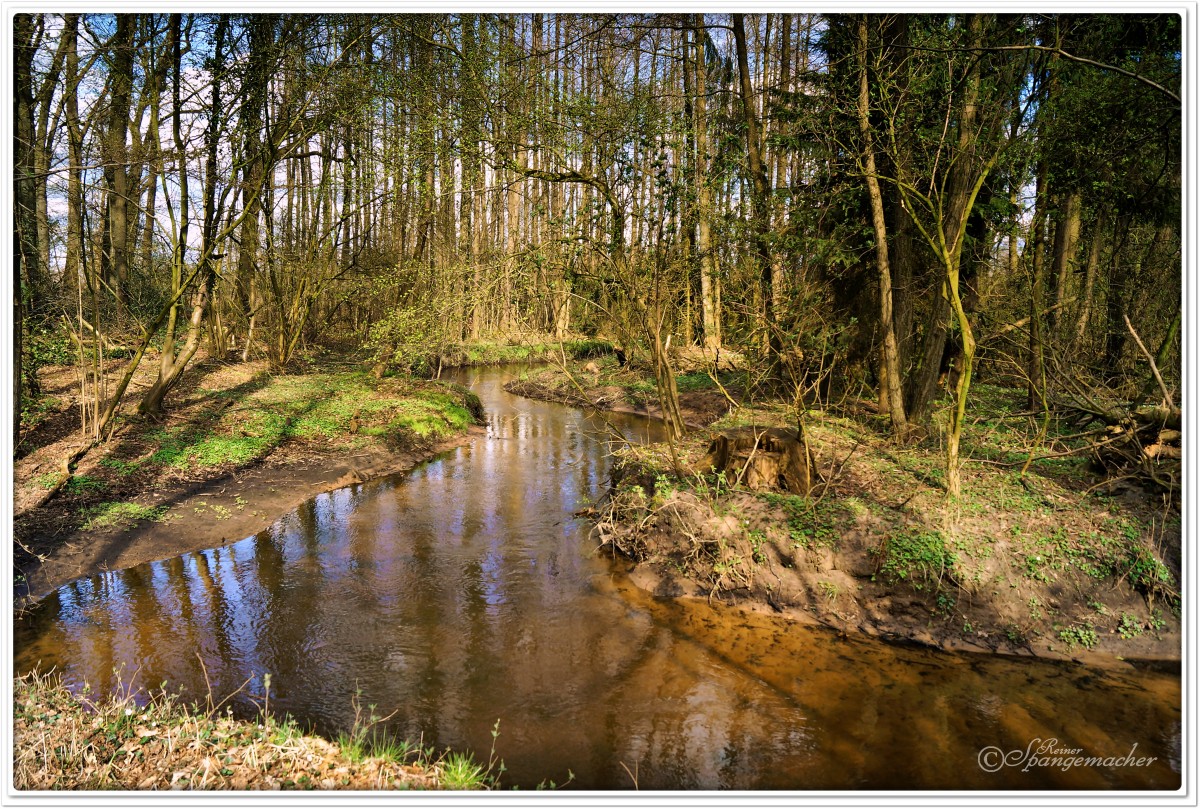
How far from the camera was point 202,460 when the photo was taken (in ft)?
35.2

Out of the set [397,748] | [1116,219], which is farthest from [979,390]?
[397,748]

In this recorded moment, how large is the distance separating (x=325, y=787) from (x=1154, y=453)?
8353 millimetres

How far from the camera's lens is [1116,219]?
36.3 ft

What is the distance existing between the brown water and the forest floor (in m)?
0.38

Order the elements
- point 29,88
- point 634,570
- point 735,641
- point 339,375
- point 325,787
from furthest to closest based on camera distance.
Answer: point 339,375 < point 29,88 < point 634,570 < point 735,641 < point 325,787

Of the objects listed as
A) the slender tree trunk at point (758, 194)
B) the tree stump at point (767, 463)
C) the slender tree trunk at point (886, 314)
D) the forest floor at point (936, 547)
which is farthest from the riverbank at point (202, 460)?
the slender tree trunk at point (886, 314)

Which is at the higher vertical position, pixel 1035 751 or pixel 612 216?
pixel 612 216

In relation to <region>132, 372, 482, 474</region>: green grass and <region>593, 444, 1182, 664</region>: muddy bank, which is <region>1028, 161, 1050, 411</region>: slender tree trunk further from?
<region>132, 372, 482, 474</region>: green grass

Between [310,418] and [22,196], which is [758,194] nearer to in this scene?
[310,418]

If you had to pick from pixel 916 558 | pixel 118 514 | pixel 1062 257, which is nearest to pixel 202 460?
pixel 118 514

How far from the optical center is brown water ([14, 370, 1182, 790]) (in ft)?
15.8

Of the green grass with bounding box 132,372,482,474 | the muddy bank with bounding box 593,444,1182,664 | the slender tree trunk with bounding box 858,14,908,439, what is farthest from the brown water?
the slender tree trunk with bounding box 858,14,908,439

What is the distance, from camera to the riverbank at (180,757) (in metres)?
3.61

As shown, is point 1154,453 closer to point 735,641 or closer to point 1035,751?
point 1035,751
